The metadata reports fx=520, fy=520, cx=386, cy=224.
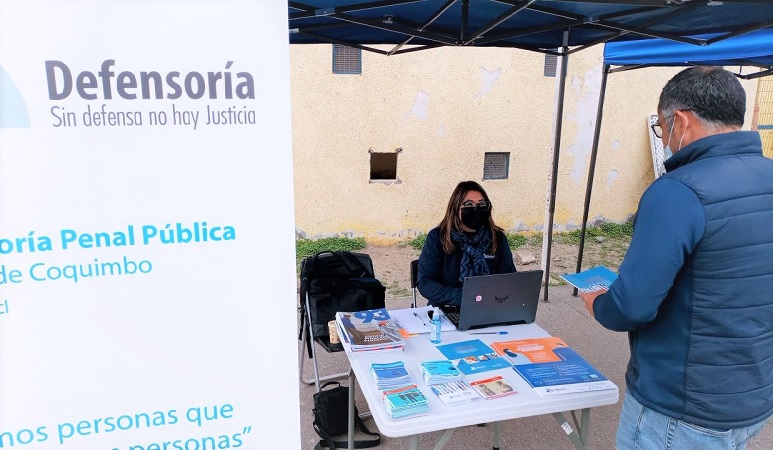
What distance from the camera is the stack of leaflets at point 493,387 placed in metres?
1.97

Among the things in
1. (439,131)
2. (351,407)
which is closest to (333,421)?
(351,407)

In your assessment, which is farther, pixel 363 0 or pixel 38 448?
pixel 363 0

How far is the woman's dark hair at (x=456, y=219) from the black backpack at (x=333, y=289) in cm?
61

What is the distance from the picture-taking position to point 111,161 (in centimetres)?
107

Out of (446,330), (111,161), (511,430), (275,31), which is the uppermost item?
(275,31)

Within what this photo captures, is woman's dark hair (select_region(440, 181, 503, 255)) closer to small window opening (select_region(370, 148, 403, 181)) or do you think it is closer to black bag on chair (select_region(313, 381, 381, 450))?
black bag on chair (select_region(313, 381, 381, 450))

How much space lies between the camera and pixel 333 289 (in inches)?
132

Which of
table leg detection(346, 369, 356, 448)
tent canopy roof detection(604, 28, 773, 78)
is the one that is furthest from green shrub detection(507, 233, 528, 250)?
table leg detection(346, 369, 356, 448)

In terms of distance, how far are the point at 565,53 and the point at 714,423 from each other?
304 centimetres

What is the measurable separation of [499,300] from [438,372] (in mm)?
612

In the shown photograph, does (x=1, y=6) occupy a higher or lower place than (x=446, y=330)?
higher

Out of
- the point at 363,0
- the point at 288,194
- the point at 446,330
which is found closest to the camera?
the point at 288,194

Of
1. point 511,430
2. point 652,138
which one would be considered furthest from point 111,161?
point 652,138

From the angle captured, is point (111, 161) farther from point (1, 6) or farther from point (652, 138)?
point (652, 138)
